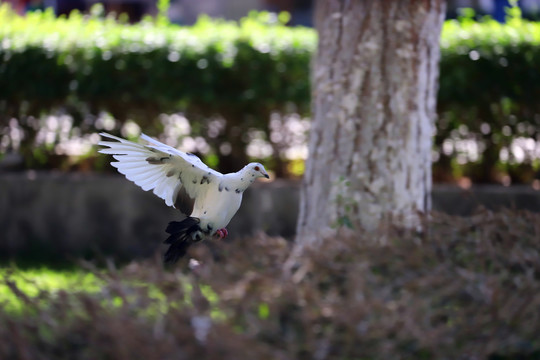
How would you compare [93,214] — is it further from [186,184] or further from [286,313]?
[286,313]

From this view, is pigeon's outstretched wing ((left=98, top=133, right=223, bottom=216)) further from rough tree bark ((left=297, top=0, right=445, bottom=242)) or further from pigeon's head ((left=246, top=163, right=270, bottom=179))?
rough tree bark ((left=297, top=0, right=445, bottom=242))

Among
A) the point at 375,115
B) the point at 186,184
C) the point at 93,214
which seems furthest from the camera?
the point at 93,214

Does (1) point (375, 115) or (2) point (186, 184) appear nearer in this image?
(2) point (186, 184)

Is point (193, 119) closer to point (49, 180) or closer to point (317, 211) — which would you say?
point (49, 180)

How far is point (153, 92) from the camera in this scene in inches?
275

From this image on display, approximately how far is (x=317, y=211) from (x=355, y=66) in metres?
0.99

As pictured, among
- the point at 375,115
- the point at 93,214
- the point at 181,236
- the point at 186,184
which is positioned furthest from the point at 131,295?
the point at 93,214

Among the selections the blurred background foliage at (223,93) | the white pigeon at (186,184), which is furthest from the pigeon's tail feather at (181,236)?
the blurred background foliage at (223,93)

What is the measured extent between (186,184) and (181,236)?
26 centimetres

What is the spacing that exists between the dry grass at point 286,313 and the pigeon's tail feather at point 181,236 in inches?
4.5

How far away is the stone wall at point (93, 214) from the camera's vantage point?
7.11 metres

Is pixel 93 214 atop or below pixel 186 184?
below

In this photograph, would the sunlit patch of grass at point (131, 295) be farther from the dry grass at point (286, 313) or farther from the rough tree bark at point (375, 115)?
the rough tree bark at point (375, 115)

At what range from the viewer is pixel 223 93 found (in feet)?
23.0
